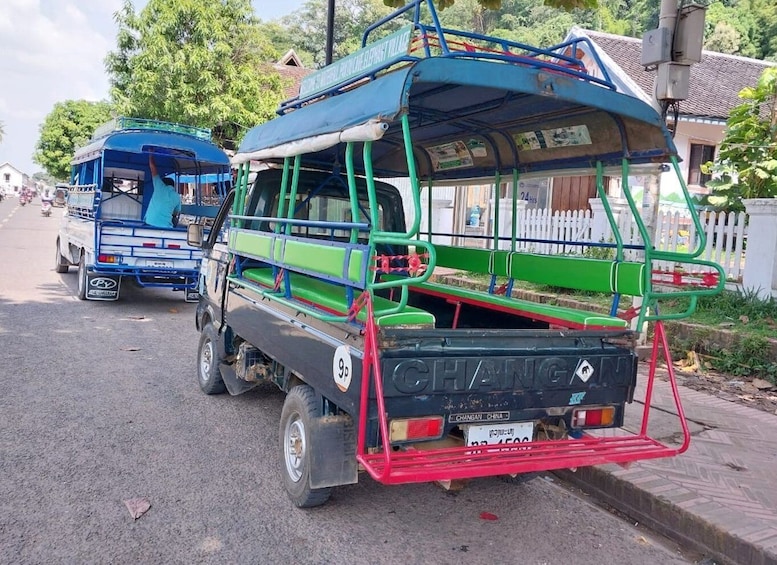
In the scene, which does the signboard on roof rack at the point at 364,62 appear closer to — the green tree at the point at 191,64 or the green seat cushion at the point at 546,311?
the green seat cushion at the point at 546,311

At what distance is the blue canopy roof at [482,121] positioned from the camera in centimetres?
310

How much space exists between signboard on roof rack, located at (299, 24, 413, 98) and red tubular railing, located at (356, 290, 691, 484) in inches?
55.2

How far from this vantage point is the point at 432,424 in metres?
3.22

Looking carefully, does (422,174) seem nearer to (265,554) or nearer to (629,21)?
(265,554)

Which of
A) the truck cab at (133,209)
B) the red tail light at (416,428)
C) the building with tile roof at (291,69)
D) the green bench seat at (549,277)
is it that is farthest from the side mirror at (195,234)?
the building with tile roof at (291,69)

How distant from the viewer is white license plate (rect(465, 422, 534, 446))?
11.0ft

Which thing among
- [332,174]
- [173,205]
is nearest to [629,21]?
[173,205]

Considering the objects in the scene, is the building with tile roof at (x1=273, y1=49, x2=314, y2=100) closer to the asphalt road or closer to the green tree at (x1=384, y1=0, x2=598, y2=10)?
the green tree at (x1=384, y1=0, x2=598, y2=10)

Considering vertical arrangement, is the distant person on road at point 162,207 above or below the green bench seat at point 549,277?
above

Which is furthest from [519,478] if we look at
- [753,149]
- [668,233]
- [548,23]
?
[548,23]

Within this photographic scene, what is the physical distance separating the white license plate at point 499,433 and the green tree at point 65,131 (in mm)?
42286

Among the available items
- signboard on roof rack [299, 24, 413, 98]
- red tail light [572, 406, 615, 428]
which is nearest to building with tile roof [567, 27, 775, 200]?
signboard on roof rack [299, 24, 413, 98]

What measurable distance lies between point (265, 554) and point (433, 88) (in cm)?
268

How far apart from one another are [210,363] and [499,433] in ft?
10.7
